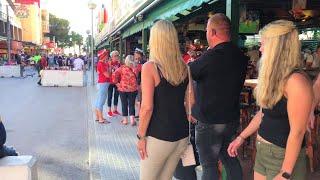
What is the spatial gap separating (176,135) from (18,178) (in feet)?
5.87

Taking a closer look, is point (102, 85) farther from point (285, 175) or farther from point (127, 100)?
point (285, 175)

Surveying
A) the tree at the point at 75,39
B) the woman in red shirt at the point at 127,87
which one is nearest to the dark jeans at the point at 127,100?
the woman in red shirt at the point at 127,87

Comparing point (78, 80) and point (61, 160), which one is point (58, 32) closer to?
point (78, 80)

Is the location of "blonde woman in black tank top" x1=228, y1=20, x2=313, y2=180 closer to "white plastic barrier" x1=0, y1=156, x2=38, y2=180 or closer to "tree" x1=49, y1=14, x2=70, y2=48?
"white plastic barrier" x1=0, y1=156, x2=38, y2=180

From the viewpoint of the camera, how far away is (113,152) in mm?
7496

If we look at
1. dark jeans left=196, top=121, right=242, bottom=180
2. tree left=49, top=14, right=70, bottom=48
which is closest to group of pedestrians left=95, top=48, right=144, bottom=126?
dark jeans left=196, top=121, right=242, bottom=180

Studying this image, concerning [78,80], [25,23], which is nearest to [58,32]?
[25,23]

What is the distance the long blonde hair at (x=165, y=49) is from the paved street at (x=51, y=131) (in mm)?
3346

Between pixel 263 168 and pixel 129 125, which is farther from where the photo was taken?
pixel 129 125

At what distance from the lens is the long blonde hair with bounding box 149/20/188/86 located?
3.30 meters

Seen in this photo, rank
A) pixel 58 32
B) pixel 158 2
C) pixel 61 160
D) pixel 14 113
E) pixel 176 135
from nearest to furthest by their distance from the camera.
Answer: pixel 176 135 → pixel 61 160 → pixel 158 2 → pixel 14 113 → pixel 58 32

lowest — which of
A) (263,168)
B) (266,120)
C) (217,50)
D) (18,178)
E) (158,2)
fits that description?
(18,178)

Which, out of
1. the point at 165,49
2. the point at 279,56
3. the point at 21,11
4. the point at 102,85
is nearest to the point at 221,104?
the point at 165,49

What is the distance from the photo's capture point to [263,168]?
9.45 feet
